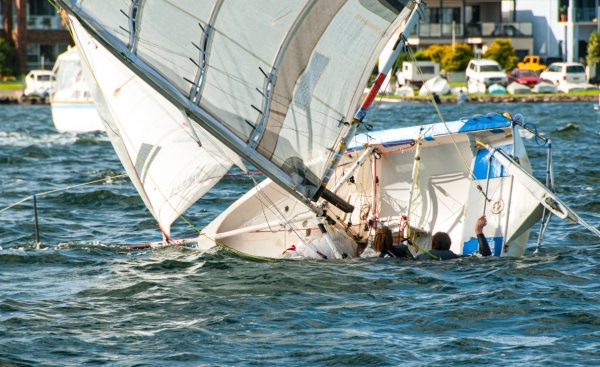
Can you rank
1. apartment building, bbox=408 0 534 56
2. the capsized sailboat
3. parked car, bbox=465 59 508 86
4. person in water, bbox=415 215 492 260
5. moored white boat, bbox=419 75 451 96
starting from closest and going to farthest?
the capsized sailboat
person in water, bbox=415 215 492 260
moored white boat, bbox=419 75 451 96
parked car, bbox=465 59 508 86
apartment building, bbox=408 0 534 56

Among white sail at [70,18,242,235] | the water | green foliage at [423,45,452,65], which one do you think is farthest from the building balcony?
white sail at [70,18,242,235]

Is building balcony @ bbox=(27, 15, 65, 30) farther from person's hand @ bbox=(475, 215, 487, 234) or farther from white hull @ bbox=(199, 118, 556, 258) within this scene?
person's hand @ bbox=(475, 215, 487, 234)

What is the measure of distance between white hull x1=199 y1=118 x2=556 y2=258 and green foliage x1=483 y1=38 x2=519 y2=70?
55408 millimetres

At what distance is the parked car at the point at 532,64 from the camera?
7275 centimetres

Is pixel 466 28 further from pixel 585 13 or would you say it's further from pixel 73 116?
pixel 73 116

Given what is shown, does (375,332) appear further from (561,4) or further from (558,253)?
(561,4)

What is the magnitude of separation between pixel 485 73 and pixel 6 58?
32273 mm

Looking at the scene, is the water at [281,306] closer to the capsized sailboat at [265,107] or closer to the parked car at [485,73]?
the capsized sailboat at [265,107]

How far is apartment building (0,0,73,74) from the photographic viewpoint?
7769 cm

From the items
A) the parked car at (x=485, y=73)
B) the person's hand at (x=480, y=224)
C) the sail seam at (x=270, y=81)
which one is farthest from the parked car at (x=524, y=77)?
the sail seam at (x=270, y=81)

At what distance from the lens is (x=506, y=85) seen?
218 ft

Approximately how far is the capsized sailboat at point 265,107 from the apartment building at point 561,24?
63032mm

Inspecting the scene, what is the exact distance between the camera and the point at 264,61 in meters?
14.7

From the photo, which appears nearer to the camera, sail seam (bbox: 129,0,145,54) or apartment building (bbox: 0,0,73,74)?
sail seam (bbox: 129,0,145,54)
